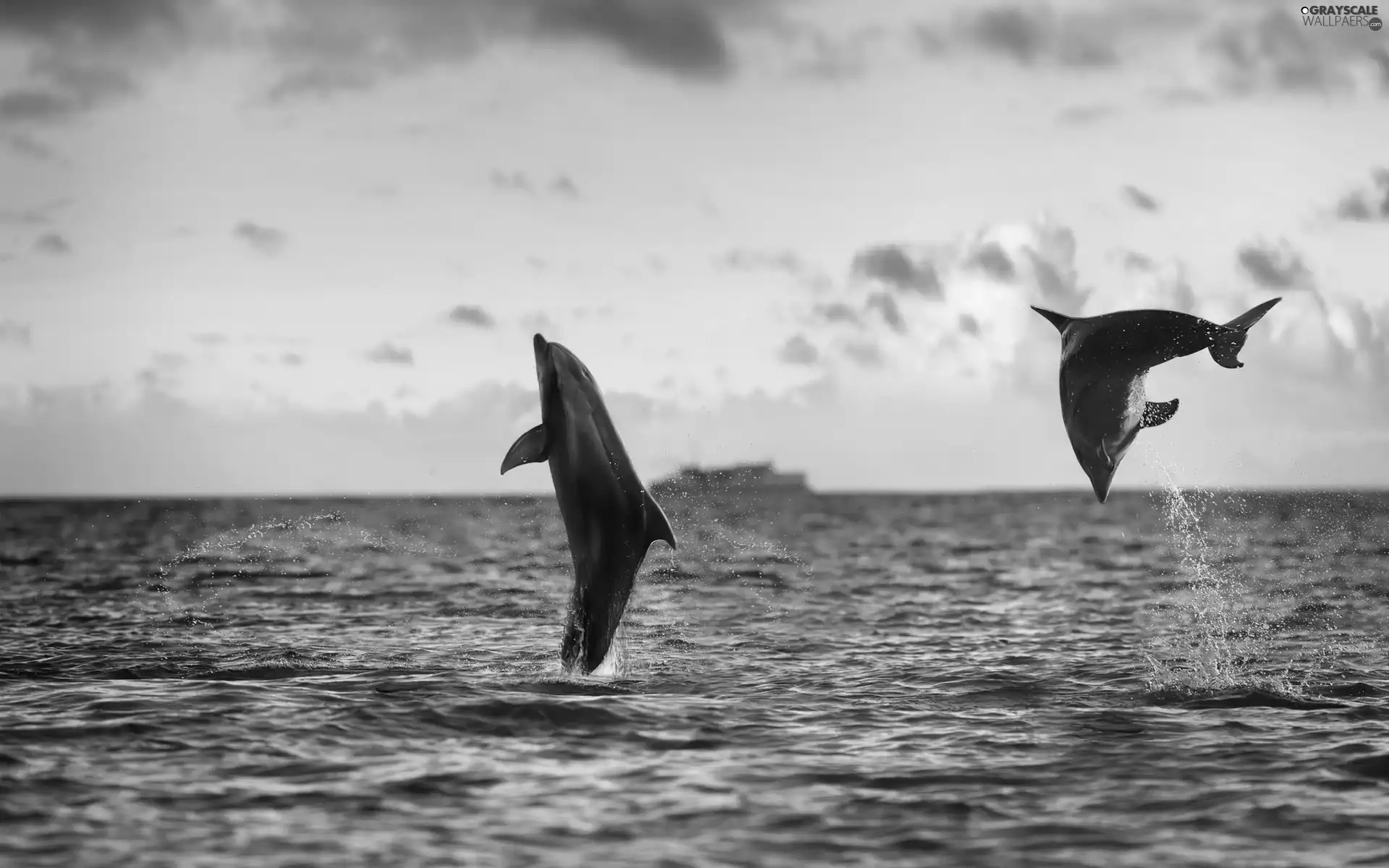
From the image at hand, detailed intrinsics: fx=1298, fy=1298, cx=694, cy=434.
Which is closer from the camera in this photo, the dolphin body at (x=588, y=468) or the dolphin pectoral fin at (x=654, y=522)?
the dolphin pectoral fin at (x=654, y=522)

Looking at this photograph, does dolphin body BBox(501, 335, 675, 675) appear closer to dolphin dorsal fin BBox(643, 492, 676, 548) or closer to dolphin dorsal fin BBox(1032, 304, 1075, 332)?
dolphin dorsal fin BBox(643, 492, 676, 548)

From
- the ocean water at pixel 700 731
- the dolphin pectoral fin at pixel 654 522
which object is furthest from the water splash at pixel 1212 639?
the dolphin pectoral fin at pixel 654 522

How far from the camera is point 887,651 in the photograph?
22.4 m

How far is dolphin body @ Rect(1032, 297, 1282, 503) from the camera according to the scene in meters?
15.6

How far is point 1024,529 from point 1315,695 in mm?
80286

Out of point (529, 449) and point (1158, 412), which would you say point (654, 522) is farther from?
point (1158, 412)

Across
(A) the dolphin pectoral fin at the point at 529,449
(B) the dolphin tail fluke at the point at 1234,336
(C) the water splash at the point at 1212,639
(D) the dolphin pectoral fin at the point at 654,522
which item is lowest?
(C) the water splash at the point at 1212,639

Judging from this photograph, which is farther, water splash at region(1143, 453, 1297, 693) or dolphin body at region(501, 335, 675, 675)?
water splash at region(1143, 453, 1297, 693)

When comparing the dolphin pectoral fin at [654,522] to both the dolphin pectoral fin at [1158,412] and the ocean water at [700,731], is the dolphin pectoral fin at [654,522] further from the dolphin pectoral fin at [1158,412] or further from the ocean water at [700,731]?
the dolphin pectoral fin at [1158,412]

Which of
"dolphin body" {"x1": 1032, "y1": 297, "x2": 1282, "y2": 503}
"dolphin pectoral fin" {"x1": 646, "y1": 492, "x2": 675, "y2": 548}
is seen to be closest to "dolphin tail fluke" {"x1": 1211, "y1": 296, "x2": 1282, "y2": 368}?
"dolphin body" {"x1": 1032, "y1": 297, "x2": 1282, "y2": 503}

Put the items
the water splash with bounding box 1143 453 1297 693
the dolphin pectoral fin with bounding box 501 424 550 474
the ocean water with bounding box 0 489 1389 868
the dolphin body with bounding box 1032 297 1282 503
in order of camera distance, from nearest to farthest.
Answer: the ocean water with bounding box 0 489 1389 868 < the dolphin pectoral fin with bounding box 501 424 550 474 < the dolphin body with bounding box 1032 297 1282 503 < the water splash with bounding box 1143 453 1297 693

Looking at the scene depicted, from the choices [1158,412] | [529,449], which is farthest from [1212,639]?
[529,449]

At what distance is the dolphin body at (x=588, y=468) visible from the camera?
1495 centimetres

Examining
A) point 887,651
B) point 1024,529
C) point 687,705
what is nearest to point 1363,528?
point 1024,529
